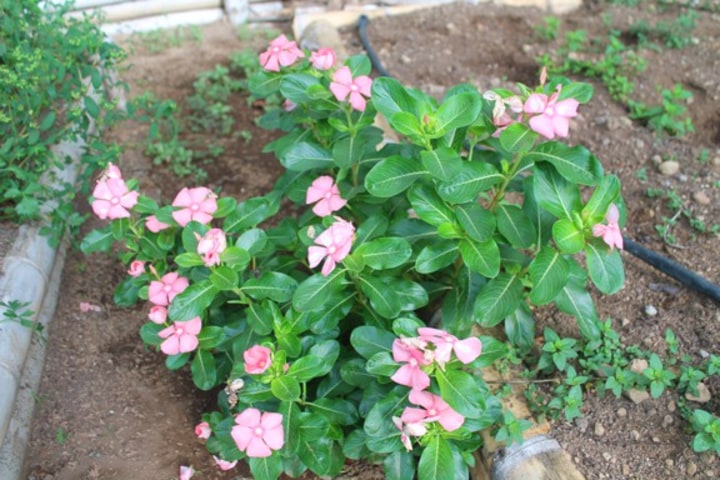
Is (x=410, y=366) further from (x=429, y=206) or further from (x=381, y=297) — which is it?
(x=429, y=206)

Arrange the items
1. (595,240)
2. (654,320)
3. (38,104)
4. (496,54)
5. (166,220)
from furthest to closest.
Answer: (496,54) < (38,104) < (654,320) < (166,220) < (595,240)

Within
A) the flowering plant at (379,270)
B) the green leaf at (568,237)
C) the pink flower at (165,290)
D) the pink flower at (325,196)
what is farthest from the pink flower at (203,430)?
the green leaf at (568,237)

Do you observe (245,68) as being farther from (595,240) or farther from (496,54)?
(595,240)

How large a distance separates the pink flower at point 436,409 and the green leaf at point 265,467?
18.3 inches

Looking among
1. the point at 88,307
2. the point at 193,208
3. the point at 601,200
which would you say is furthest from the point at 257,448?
the point at 88,307

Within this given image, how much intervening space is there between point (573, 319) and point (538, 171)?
0.72 m

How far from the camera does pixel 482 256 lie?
75.3 inches

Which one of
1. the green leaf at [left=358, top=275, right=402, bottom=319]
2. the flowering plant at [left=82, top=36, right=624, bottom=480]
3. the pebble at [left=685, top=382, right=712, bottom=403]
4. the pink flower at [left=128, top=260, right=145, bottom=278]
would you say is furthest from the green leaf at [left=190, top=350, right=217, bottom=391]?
the pebble at [left=685, top=382, right=712, bottom=403]

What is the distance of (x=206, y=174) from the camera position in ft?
11.6

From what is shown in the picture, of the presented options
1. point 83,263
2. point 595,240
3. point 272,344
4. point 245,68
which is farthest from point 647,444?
point 245,68

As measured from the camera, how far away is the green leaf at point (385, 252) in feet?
6.28

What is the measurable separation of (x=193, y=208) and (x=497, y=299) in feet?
3.19

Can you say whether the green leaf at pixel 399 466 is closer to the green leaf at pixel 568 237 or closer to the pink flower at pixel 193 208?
the green leaf at pixel 568 237

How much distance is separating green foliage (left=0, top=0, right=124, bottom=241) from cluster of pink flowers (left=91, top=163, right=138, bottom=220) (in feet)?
2.01
